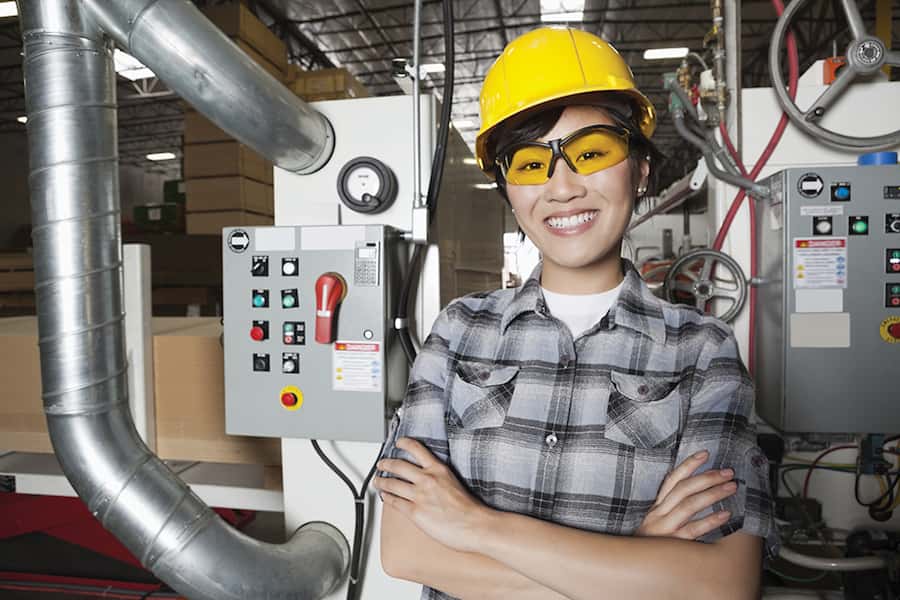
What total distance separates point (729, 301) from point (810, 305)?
0.27m

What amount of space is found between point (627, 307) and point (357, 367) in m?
0.64

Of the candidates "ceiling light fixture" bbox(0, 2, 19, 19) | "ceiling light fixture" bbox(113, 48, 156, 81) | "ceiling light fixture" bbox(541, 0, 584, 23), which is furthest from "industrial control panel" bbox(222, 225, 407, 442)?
"ceiling light fixture" bbox(113, 48, 156, 81)

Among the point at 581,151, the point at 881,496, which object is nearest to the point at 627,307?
the point at 581,151

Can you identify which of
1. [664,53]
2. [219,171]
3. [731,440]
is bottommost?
[731,440]

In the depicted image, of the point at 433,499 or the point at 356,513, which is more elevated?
the point at 433,499

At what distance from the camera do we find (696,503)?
825mm

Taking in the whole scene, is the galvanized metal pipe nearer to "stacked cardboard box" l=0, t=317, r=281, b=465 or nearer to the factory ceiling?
"stacked cardboard box" l=0, t=317, r=281, b=465

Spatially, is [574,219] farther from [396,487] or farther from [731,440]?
[396,487]

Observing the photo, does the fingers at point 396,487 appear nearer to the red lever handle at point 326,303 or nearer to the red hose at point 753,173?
the red lever handle at point 326,303

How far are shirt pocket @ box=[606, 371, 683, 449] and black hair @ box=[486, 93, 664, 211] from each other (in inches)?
12.6

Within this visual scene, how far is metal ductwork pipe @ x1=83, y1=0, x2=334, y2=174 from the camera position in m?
1.12

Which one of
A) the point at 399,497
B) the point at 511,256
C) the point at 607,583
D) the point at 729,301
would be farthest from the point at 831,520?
the point at 511,256

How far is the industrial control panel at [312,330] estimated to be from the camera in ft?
4.29

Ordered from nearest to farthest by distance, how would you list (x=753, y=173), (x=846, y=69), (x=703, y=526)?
(x=703, y=526) → (x=846, y=69) → (x=753, y=173)
